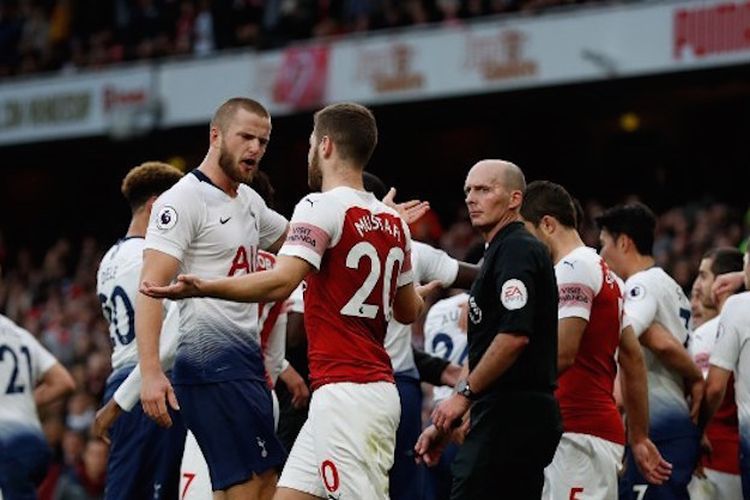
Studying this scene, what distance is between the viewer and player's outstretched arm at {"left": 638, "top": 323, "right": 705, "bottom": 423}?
31.3 feet

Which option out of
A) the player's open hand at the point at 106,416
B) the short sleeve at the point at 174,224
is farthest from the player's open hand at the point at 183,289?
the player's open hand at the point at 106,416

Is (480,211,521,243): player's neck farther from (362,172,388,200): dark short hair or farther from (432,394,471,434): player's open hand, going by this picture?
(362,172,388,200): dark short hair

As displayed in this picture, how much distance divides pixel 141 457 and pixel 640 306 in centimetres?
296

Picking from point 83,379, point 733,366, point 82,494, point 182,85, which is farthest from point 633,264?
point 182,85

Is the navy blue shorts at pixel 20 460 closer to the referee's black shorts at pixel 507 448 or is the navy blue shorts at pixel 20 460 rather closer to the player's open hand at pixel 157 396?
the player's open hand at pixel 157 396

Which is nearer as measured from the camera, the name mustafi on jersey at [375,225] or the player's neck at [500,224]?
the name mustafi on jersey at [375,225]

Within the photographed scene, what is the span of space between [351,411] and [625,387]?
7.05 feet

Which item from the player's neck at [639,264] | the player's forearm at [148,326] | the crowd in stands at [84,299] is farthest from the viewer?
the crowd in stands at [84,299]

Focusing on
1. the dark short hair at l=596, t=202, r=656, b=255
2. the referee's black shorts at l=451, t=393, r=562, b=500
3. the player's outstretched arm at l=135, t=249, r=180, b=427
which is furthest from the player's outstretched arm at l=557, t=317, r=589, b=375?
the player's outstretched arm at l=135, t=249, r=180, b=427

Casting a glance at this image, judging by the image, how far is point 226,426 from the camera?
793cm

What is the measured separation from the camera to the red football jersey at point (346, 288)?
7375mm

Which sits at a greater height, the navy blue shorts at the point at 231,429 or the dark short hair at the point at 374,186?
the dark short hair at the point at 374,186

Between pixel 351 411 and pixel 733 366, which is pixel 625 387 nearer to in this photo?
pixel 733 366

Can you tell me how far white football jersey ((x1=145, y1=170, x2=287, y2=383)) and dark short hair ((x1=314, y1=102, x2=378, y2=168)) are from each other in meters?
0.75
